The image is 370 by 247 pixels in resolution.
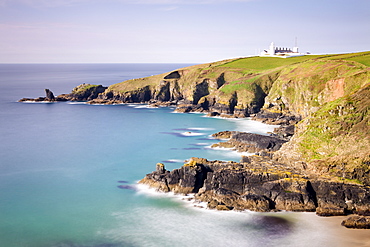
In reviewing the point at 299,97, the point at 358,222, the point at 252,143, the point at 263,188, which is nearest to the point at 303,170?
the point at 263,188

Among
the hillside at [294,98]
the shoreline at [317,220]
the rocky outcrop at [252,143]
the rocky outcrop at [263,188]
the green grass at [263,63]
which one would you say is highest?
the green grass at [263,63]

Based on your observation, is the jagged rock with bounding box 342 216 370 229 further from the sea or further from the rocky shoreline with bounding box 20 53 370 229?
the sea

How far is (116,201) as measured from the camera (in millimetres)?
40438

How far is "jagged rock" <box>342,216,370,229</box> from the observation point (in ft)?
103

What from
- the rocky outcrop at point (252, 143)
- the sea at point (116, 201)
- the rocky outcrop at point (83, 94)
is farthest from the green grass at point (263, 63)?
the rocky outcrop at point (252, 143)

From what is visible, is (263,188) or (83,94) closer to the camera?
(263,188)

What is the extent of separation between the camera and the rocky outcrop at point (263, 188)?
35.2 m

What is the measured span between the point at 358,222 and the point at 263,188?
29.5ft

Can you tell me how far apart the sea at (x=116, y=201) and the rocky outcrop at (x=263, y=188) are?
4.17ft

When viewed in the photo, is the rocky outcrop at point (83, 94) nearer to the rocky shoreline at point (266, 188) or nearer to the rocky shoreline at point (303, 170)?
the rocky shoreline at point (303, 170)

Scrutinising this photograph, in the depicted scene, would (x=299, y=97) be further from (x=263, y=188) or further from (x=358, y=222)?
(x=358, y=222)

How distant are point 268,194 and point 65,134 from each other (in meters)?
52.7

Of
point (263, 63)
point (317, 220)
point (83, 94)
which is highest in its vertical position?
point (263, 63)

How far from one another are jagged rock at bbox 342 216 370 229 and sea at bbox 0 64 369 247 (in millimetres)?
694
